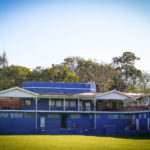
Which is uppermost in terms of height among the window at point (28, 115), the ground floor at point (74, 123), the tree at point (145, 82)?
the tree at point (145, 82)

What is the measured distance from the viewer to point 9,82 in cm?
7812

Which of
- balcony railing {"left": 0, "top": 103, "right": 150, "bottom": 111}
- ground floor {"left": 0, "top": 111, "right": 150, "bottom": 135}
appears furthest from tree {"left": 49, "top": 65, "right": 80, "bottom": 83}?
ground floor {"left": 0, "top": 111, "right": 150, "bottom": 135}

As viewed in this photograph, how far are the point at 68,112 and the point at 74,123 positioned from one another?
2.17m

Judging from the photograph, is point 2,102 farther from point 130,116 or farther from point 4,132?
point 130,116

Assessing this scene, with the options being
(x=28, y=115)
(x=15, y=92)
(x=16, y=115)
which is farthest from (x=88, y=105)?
(x=15, y=92)

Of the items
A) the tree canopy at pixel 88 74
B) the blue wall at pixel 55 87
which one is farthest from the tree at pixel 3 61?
the blue wall at pixel 55 87

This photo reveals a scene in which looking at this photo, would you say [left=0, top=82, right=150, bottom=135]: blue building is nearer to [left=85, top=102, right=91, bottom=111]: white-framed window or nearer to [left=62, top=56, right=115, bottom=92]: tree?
[left=85, top=102, right=91, bottom=111]: white-framed window

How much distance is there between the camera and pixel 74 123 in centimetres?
5431

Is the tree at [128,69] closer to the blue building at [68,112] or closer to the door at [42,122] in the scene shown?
the blue building at [68,112]

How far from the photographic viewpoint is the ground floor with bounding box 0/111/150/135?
5081 centimetres

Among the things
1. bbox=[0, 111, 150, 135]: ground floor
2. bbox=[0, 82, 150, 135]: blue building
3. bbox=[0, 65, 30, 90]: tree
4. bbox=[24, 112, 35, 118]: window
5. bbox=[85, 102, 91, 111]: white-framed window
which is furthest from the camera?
bbox=[0, 65, 30, 90]: tree

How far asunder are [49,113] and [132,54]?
1616 inches

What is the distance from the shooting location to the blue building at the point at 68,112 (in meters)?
51.3

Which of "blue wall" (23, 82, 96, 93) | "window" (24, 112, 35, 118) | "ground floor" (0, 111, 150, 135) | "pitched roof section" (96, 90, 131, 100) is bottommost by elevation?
"ground floor" (0, 111, 150, 135)
